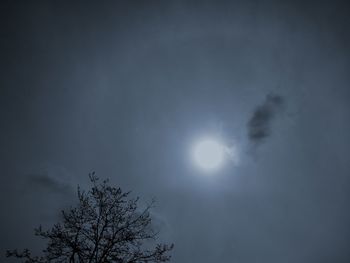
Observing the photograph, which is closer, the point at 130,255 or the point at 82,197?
the point at 130,255

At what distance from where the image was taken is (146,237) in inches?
633

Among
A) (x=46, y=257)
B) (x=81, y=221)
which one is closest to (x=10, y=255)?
(x=46, y=257)

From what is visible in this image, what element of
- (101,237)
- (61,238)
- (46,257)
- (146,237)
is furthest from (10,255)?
(146,237)

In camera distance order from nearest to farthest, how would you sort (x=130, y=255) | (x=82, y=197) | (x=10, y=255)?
(x=10, y=255)
(x=130, y=255)
(x=82, y=197)

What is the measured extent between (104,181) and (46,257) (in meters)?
5.47

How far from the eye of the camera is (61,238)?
14820mm

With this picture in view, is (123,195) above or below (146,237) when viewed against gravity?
above

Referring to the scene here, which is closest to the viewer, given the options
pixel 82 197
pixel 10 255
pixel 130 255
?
pixel 10 255

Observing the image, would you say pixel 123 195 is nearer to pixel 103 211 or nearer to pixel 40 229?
pixel 103 211

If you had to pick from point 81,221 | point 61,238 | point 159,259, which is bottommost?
point 159,259

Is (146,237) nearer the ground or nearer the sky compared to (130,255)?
nearer the sky

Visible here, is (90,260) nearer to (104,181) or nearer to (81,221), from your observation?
(81,221)

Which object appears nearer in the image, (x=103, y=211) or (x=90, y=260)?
(x=90, y=260)

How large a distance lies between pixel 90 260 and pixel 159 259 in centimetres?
413
